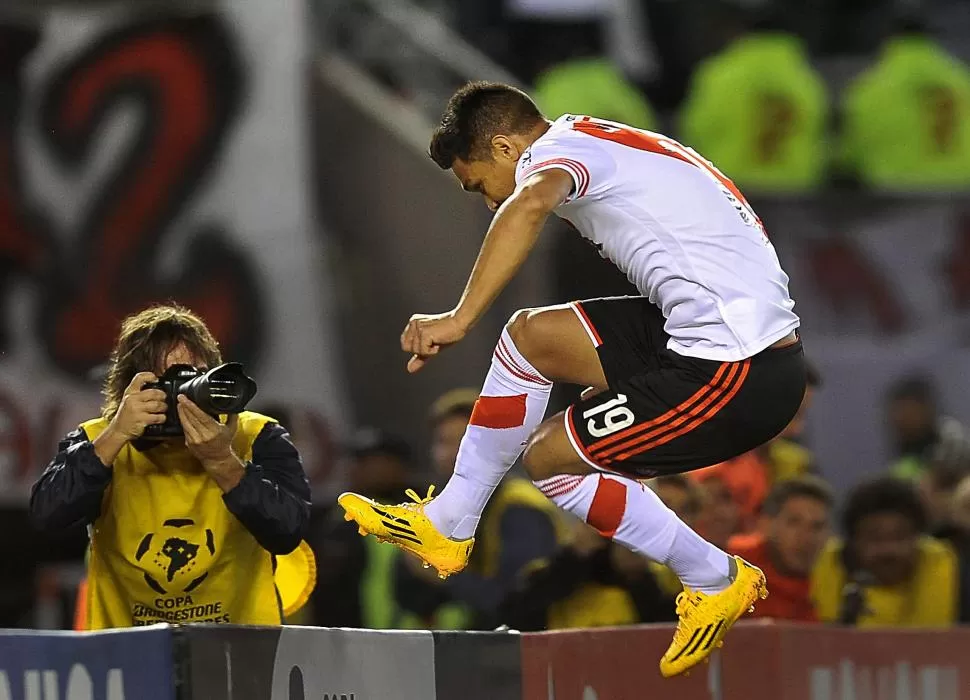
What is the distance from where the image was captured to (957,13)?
15.7 metres

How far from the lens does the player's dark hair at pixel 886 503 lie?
819 cm

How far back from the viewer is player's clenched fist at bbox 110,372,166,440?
5.18 meters

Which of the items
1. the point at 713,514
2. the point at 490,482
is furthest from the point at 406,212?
the point at 490,482

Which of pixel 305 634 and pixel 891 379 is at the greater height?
pixel 891 379

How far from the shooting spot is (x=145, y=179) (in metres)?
11.8

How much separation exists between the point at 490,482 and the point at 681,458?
21.6 inches

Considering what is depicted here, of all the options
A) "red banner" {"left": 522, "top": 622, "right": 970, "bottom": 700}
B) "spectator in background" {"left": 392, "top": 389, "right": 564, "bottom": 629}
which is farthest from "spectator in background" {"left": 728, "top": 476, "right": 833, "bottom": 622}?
"spectator in background" {"left": 392, "top": 389, "right": 564, "bottom": 629}

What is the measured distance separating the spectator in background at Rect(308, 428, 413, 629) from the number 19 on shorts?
3.11 m

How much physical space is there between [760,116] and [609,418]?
7.82m

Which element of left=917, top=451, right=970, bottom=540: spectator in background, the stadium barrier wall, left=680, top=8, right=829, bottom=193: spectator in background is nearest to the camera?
the stadium barrier wall

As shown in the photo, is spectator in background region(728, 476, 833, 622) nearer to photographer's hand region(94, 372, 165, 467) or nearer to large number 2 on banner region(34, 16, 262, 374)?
photographer's hand region(94, 372, 165, 467)

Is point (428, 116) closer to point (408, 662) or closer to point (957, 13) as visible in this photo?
point (957, 13)

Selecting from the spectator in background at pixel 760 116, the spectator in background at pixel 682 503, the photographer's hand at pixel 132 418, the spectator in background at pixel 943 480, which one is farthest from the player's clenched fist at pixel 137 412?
the spectator in background at pixel 760 116

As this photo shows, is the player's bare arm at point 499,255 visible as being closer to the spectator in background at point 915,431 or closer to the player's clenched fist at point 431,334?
the player's clenched fist at point 431,334
